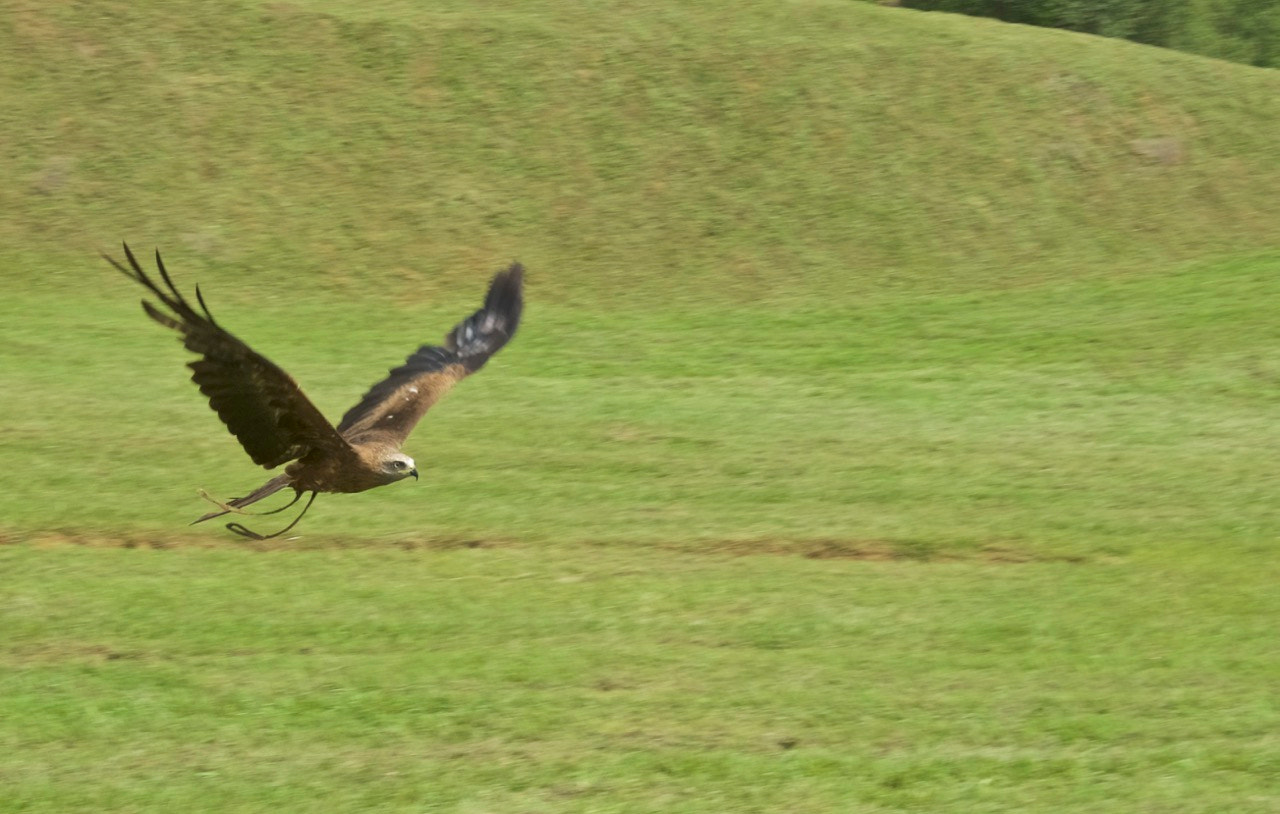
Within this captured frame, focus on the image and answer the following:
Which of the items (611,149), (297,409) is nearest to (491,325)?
(297,409)

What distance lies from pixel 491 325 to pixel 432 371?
90cm

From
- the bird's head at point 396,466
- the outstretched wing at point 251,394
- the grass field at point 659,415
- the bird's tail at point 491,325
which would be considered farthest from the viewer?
the bird's tail at point 491,325

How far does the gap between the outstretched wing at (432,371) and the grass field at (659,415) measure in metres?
1.23

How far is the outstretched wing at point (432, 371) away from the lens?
9.93m

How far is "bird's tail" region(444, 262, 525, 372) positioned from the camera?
37.7 ft

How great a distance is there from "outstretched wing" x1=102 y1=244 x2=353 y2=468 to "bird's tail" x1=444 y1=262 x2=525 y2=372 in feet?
9.31

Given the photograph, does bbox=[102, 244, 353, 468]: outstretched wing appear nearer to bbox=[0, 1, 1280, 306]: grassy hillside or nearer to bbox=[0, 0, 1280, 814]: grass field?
bbox=[0, 0, 1280, 814]: grass field

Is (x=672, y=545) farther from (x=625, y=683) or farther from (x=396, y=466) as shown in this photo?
(x=396, y=466)

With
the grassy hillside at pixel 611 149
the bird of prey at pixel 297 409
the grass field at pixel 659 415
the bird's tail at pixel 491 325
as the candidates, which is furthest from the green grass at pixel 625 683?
the grassy hillside at pixel 611 149

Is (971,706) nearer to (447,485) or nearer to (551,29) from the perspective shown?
(447,485)

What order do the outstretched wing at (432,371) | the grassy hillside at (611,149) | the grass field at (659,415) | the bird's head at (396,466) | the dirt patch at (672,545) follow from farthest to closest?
1. the grassy hillside at (611,149)
2. the dirt patch at (672,545)
3. the outstretched wing at (432,371)
4. the bird's head at (396,466)
5. the grass field at (659,415)

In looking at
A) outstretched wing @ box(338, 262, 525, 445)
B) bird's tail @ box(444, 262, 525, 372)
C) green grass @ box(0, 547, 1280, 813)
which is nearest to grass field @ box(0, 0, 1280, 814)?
green grass @ box(0, 547, 1280, 813)

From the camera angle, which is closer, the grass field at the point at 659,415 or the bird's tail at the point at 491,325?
the grass field at the point at 659,415

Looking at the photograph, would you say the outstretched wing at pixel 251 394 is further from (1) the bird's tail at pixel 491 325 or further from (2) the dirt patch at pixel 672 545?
(2) the dirt patch at pixel 672 545
